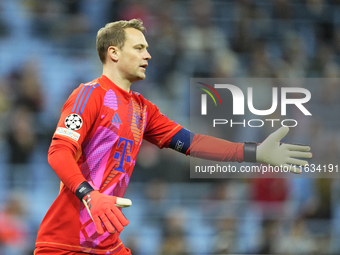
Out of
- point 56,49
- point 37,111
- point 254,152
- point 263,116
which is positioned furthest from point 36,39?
point 254,152

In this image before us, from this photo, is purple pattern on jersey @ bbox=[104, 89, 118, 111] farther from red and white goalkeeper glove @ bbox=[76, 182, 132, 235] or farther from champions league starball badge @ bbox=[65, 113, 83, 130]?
red and white goalkeeper glove @ bbox=[76, 182, 132, 235]

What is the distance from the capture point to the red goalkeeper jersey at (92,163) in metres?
3.53

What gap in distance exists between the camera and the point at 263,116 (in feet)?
29.2

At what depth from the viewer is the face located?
3918 millimetres

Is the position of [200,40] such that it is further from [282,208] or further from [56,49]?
[282,208]

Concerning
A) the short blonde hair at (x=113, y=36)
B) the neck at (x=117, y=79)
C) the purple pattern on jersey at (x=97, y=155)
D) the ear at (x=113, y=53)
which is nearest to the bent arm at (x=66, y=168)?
the purple pattern on jersey at (x=97, y=155)

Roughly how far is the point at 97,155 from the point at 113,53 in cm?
87

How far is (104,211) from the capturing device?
304 cm

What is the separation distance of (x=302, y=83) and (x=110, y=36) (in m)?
6.23

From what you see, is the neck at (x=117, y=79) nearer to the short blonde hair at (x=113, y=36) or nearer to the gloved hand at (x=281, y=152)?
the short blonde hair at (x=113, y=36)

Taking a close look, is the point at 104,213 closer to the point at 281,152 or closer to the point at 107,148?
the point at 107,148

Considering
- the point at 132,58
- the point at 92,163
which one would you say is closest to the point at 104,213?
the point at 92,163

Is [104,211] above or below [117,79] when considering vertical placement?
below

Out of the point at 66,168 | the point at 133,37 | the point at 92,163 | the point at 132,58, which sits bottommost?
the point at 66,168
